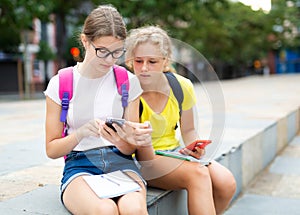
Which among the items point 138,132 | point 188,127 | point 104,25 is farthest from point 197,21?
point 138,132

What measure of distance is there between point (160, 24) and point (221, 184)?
29.0 feet

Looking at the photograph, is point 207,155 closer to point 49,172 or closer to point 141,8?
point 49,172

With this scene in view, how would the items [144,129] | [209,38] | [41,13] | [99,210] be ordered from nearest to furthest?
1. [99,210]
2. [144,129]
3. [41,13]
4. [209,38]

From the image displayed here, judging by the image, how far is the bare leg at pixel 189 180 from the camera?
2344 mm

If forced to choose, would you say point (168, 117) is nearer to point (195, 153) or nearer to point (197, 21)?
point (195, 153)

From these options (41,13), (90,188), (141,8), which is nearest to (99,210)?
(90,188)

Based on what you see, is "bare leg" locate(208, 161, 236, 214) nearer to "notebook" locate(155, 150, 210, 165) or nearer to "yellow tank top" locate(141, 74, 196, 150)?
"notebook" locate(155, 150, 210, 165)

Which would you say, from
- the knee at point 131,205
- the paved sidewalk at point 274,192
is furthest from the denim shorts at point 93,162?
the paved sidewalk at point 274,192

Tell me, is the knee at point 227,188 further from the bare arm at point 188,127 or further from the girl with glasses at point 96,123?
the girl with glasses at point 96,123

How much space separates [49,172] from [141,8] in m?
13.3

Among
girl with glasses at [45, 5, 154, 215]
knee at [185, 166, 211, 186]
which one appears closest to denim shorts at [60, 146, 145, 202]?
girl with glasses at [45, 5, 154, 215]

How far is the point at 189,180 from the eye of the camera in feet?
7.90

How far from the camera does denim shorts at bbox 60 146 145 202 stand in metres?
2.18

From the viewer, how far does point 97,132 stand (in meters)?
2.04
